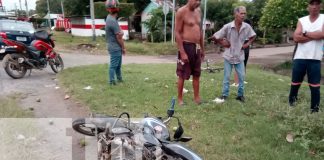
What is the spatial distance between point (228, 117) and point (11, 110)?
11.6ft

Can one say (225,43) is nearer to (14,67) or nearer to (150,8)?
(14,67)

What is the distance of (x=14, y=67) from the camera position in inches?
360

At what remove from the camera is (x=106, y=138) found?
291 cm

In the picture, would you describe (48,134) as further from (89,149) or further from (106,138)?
(106,138)

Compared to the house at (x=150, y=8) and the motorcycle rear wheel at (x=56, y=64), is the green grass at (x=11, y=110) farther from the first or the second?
the house at (x=150, y=8)

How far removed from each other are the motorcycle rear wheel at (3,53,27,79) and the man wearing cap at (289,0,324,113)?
6.93m

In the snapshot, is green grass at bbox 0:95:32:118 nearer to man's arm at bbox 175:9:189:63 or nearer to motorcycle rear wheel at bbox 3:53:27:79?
motorcycle rear wheel at bbox 3:53:27:79

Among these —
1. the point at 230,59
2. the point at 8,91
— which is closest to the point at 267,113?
the point at 230,59

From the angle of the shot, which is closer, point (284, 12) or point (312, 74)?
point (312, 74)

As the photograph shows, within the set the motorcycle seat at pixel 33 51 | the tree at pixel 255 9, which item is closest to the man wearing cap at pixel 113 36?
the motorcycle seat at pixel 33 51

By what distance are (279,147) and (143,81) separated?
15.1 feet

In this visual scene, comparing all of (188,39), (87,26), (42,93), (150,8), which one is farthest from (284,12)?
(87,26)

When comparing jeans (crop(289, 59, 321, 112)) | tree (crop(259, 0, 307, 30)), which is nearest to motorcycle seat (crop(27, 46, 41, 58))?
jeans (crop(289, 59, 321, 112))

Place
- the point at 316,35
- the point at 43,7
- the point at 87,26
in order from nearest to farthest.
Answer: the point at 316,35, the point at 87,26, the point at 43,7
